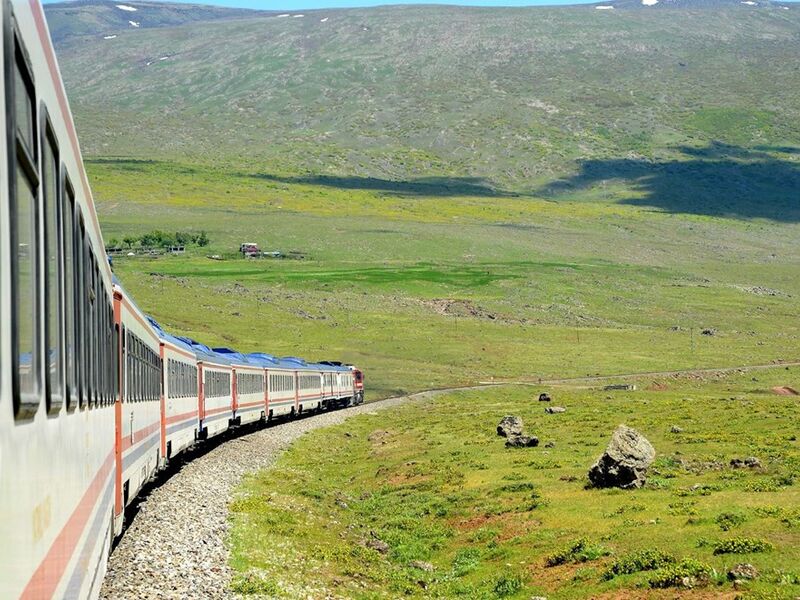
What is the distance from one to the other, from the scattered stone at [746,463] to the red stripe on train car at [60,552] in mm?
22611

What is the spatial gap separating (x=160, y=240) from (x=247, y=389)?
11740 cm

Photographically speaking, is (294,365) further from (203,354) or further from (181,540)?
(181,540)

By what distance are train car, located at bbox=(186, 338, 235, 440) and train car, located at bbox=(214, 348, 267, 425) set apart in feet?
3.52

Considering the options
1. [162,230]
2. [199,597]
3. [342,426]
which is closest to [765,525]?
[199,597]

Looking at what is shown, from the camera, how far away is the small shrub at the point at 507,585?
2064 cm

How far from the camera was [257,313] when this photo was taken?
121 m

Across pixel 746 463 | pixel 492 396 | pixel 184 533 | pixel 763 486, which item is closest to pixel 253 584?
pixel 184 533

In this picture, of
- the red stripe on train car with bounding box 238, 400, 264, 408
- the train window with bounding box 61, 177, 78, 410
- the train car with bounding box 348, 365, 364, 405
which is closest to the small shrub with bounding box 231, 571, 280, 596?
the train window with bounding box 61, 177, 78, 410

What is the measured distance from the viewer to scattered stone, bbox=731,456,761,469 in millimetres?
28812

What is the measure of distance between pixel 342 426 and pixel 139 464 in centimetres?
4255

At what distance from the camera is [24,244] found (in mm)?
4328

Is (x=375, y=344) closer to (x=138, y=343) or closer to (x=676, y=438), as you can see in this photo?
(x=676, y=438)

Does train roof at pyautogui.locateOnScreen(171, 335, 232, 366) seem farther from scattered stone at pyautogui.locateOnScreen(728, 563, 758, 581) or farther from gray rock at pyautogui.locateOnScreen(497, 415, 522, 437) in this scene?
scattered stone at pyautogui.locateOnScreen(728, 563, 758, 581)

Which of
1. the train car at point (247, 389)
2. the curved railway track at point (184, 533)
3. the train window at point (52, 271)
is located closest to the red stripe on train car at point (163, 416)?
the curved railway track at point (184, 533)
